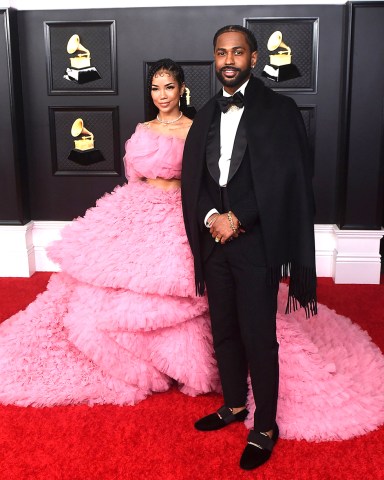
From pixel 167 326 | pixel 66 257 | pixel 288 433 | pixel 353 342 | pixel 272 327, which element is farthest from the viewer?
pixel 353 342

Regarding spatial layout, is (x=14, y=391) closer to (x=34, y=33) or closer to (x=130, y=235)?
(x=130, y=235)

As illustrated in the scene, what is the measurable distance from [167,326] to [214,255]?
53cm

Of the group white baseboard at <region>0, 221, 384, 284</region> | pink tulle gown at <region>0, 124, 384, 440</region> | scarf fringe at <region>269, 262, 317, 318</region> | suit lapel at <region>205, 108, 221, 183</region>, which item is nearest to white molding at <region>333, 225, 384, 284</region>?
white baseboard at <region>0, 221, 384, 284</region>

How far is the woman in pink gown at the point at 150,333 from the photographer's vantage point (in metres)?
2.53

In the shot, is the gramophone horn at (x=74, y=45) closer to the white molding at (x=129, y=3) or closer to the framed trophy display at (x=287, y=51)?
the white molding at (x=129, y=3)

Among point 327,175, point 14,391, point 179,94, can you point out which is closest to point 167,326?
point 14,391

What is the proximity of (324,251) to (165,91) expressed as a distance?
2527 millimetres

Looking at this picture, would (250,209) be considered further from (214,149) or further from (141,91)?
(141,91)

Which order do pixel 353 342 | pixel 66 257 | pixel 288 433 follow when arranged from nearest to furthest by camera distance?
pixel 288 433 → pixel 66 257 → pixel 353 342

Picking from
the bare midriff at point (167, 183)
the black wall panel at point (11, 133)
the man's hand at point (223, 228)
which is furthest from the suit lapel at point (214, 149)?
the black wall panel at point (11, 133)

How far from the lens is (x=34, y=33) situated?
448 centimetres

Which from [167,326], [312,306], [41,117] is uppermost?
[41,117]

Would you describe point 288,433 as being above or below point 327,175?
below

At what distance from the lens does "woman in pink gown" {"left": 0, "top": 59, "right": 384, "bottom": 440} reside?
99.5 inches
